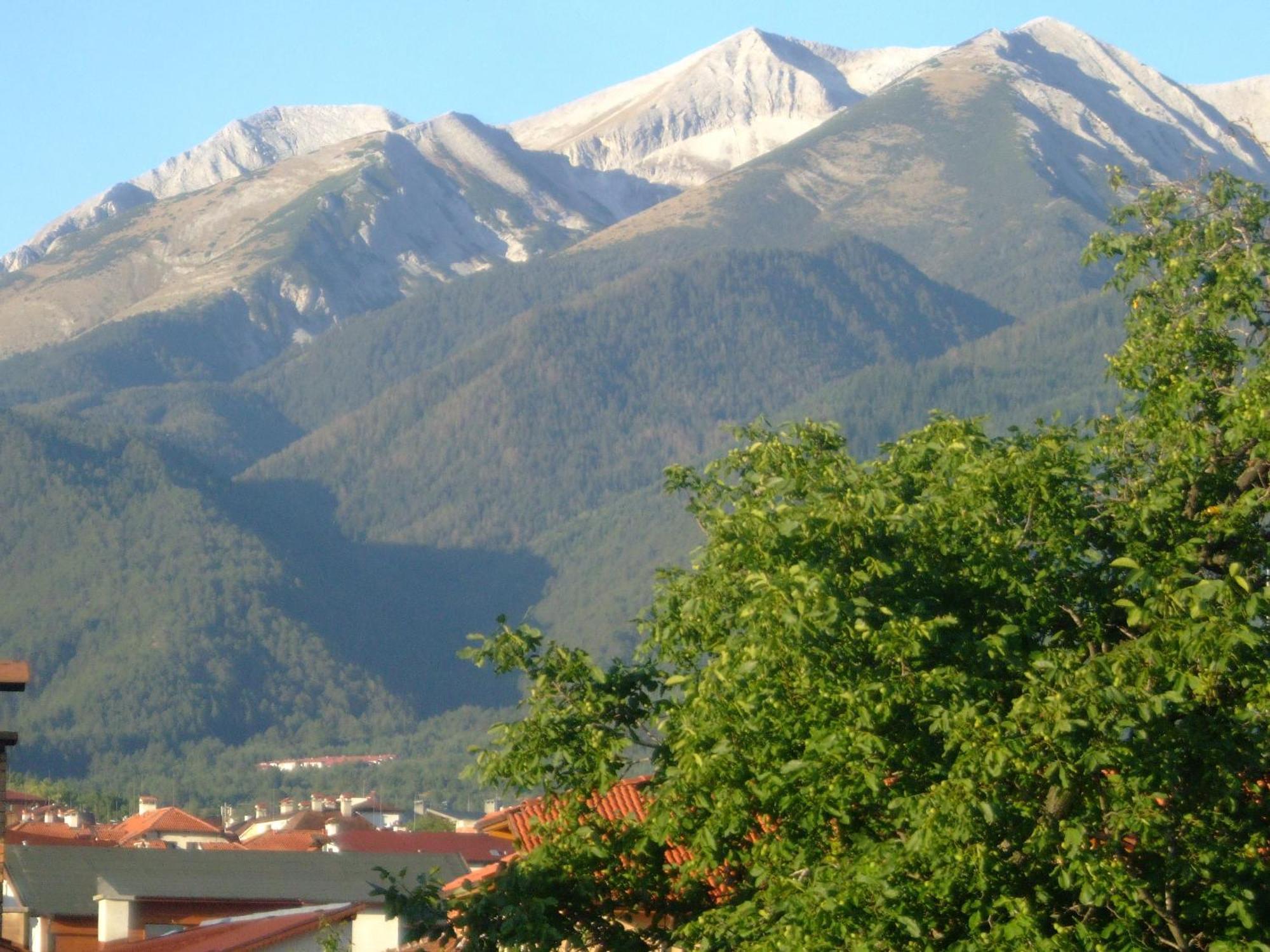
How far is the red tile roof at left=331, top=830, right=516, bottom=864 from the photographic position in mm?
85562

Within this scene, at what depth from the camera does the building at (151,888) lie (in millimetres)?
50469

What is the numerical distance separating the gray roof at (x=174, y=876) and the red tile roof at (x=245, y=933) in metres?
5.58

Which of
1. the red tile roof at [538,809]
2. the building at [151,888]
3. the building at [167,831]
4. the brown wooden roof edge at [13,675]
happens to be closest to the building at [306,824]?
the building at [167,831]

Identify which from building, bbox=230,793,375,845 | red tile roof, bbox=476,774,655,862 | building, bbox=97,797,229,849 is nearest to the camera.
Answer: red tile roof, bbox=476,774,655,862

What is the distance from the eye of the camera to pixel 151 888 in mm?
51781

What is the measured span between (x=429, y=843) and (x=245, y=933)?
5016 centimetres

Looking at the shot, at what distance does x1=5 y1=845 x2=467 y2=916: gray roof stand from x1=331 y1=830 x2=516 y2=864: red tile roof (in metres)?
24.2

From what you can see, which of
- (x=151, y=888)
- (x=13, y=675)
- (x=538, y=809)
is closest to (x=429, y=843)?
(x=151, y=888)

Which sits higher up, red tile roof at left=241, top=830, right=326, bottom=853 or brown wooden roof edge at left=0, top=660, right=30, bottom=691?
brown wooden roof edge at left=0, top=660, right=30, bottom=691

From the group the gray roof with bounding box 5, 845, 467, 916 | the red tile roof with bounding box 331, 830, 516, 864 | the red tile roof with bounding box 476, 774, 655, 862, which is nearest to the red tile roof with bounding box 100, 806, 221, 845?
the red tile roof with bounding box 331, 830, 516, 864

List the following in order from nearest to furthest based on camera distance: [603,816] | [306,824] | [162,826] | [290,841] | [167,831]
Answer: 1. [603,816]
2. [290,841]
3. [167,831]
4. [162,826]
5. [306,824]

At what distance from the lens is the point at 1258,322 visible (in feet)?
61.1

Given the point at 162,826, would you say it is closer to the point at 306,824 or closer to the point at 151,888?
the point at 306,824

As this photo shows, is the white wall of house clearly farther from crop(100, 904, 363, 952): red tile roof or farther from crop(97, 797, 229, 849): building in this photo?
crop(97, 797, 229, 849): building
